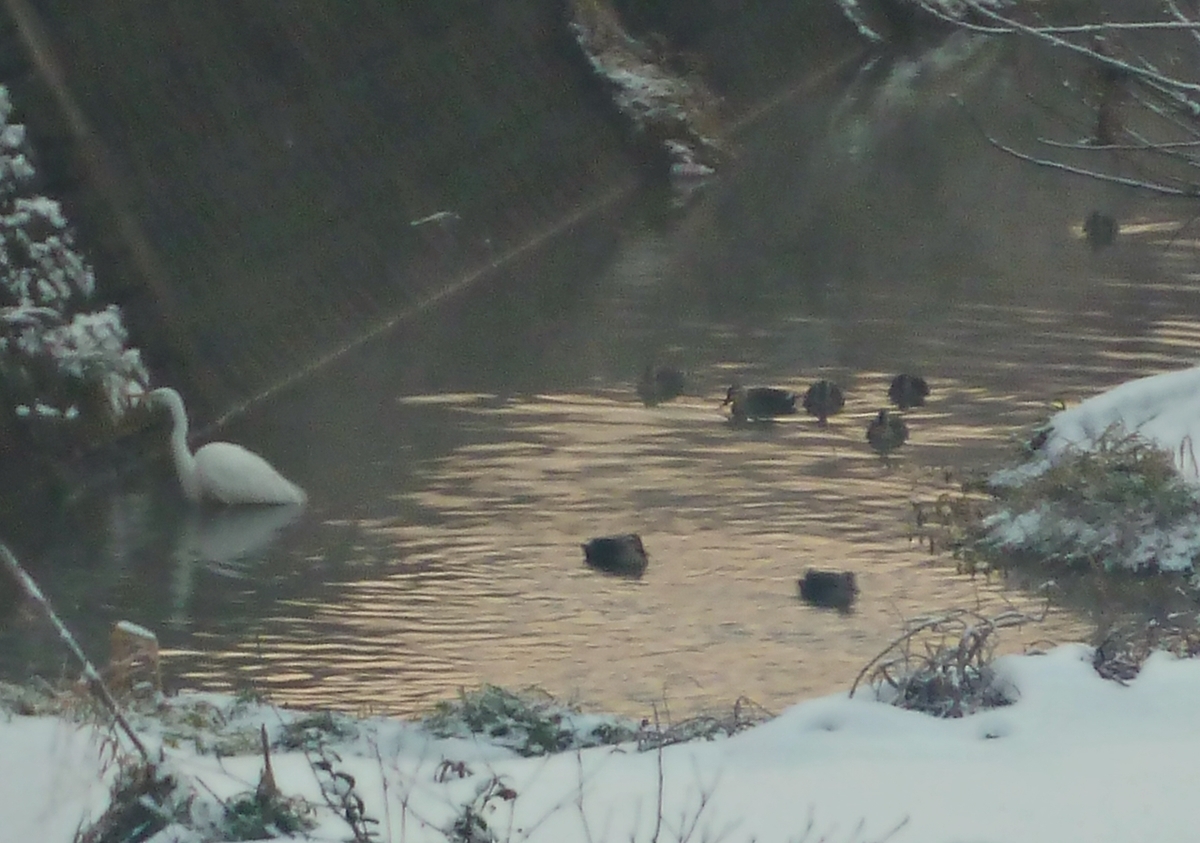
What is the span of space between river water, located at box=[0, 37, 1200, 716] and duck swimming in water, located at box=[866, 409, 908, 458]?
0.14 m

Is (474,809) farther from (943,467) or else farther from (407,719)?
(943,467)

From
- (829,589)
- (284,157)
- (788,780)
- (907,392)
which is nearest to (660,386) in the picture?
(907,392)

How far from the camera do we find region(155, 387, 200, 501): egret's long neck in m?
12.9

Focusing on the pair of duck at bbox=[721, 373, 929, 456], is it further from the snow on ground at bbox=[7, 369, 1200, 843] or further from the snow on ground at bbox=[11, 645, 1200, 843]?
the snow on ground at bbox=[11, 645, 1200, 843]

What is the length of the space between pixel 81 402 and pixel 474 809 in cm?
905

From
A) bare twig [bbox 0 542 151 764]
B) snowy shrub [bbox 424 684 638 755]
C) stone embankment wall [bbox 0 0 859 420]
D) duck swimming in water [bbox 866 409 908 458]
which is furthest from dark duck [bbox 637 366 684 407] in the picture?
bare twig [bbox 0 542 151 764]

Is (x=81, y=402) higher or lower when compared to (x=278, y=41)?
lower

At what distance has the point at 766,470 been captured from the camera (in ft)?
43.1

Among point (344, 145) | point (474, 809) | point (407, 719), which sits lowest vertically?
point (407, 719)

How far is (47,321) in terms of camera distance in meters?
13.5

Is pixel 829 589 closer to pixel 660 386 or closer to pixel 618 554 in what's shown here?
pixel 618 554

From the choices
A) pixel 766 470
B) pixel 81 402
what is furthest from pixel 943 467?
pixel 81 402

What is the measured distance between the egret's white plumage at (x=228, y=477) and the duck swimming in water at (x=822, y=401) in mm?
3637

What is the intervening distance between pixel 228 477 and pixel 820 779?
7.52m
